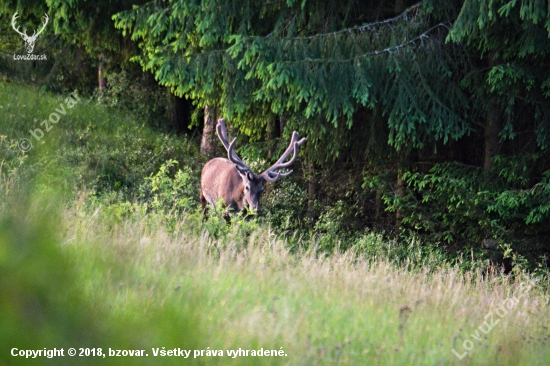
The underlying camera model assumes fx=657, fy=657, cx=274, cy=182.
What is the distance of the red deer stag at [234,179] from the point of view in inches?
443

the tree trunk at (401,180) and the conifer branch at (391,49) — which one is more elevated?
the conifer branch at (391,49)

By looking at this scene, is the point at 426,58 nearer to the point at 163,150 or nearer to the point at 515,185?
the point at 515,185

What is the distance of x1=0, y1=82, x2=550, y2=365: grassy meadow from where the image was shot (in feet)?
6.31

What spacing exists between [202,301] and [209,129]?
13.1 m

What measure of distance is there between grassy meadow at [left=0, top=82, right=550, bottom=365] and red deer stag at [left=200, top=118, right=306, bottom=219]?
177cm

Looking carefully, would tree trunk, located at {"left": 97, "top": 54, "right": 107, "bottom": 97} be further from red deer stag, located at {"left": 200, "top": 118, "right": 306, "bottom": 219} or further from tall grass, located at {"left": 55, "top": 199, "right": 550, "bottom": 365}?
tall grass, located at {"left": 55, "top": 199, "right": 550, "bottom": 365}

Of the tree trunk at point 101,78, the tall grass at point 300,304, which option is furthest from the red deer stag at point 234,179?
the tree trunk at point 101,78

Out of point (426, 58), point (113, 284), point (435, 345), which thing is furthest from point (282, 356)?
point (426, 58)

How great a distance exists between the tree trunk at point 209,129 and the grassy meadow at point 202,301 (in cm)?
714

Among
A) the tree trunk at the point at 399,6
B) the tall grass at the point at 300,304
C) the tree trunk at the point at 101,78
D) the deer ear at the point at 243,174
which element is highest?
the tree trunk at the point at 399,6

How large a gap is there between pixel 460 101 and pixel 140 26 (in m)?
6.70

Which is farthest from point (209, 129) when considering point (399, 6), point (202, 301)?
point (202, 301)

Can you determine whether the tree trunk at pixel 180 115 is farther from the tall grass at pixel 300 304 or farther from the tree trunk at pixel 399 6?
the tall grass at pixel 300 304

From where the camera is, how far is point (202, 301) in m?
4.51
